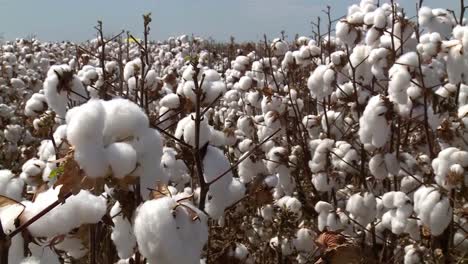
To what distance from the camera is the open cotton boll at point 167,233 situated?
1.46m

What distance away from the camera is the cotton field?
4.83 ft

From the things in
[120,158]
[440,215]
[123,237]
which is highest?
[120,158]

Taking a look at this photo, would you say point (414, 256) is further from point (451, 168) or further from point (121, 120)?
point (121, 120)

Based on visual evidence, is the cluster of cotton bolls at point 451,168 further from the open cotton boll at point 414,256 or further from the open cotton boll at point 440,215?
the open cotton boll at point 414,256

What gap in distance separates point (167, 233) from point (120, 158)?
21 centimetres

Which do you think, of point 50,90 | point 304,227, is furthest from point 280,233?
point 50,90

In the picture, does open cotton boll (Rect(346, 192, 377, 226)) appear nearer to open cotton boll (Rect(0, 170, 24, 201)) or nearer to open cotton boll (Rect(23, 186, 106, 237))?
open cotton boll (Rect(0, 170, 24, 201))

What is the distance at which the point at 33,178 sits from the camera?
3.07 m

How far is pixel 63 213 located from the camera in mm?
1480

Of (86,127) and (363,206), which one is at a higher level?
(86,127)

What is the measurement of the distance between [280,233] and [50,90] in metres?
1.80

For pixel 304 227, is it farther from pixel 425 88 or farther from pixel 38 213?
pixel 38 213

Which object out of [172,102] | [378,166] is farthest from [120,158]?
[378,166]

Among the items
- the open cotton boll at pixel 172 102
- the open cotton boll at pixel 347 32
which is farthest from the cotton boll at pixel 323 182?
the open cotton boll at pixel 172 102
